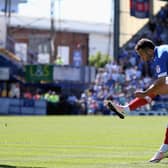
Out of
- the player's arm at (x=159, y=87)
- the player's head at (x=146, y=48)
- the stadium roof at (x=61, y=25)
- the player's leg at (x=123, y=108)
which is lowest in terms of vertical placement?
the player's leg at (x=123, y=108)

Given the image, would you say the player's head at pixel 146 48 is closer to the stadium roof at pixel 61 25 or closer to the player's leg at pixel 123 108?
the player's leg at pixel 123 108

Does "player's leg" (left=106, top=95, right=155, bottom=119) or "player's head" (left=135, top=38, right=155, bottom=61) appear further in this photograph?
"player's leg" (left=106, top=95, right=155, bottom=119)

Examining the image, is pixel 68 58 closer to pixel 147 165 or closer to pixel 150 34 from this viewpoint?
pixel 150 34

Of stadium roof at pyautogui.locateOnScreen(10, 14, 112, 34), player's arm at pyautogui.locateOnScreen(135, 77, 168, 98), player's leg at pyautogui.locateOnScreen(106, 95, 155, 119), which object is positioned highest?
stadium roof at pyautogui.locateOnScreen(10, 14, 112, 34)

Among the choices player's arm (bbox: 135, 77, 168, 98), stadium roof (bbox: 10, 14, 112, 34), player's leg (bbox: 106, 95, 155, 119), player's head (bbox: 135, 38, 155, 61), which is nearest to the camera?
player's arm (bbox: 135, 77, 168, 98)

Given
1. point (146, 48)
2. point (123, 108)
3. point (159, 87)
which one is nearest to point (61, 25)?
point (123, 108)

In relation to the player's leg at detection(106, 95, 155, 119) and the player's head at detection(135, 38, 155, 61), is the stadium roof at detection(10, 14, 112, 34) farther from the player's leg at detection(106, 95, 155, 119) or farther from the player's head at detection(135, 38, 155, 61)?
the player's head at detection(135, 38, 155, 61)

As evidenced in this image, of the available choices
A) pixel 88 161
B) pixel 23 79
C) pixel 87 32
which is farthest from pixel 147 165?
pixel 87 32

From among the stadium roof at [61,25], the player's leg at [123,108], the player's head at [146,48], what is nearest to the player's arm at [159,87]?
the player's head at [146,48]

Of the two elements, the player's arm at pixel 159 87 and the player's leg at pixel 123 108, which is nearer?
the player's arm at pixel 159 87

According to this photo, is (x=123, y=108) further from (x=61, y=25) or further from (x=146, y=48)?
(x=61, y=25)

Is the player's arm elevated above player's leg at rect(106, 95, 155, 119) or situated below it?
above

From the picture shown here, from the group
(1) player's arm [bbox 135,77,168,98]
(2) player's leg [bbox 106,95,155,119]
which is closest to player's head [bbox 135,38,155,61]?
(1) player's arm [bbox 135,77,168,98]

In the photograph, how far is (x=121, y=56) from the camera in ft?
154
